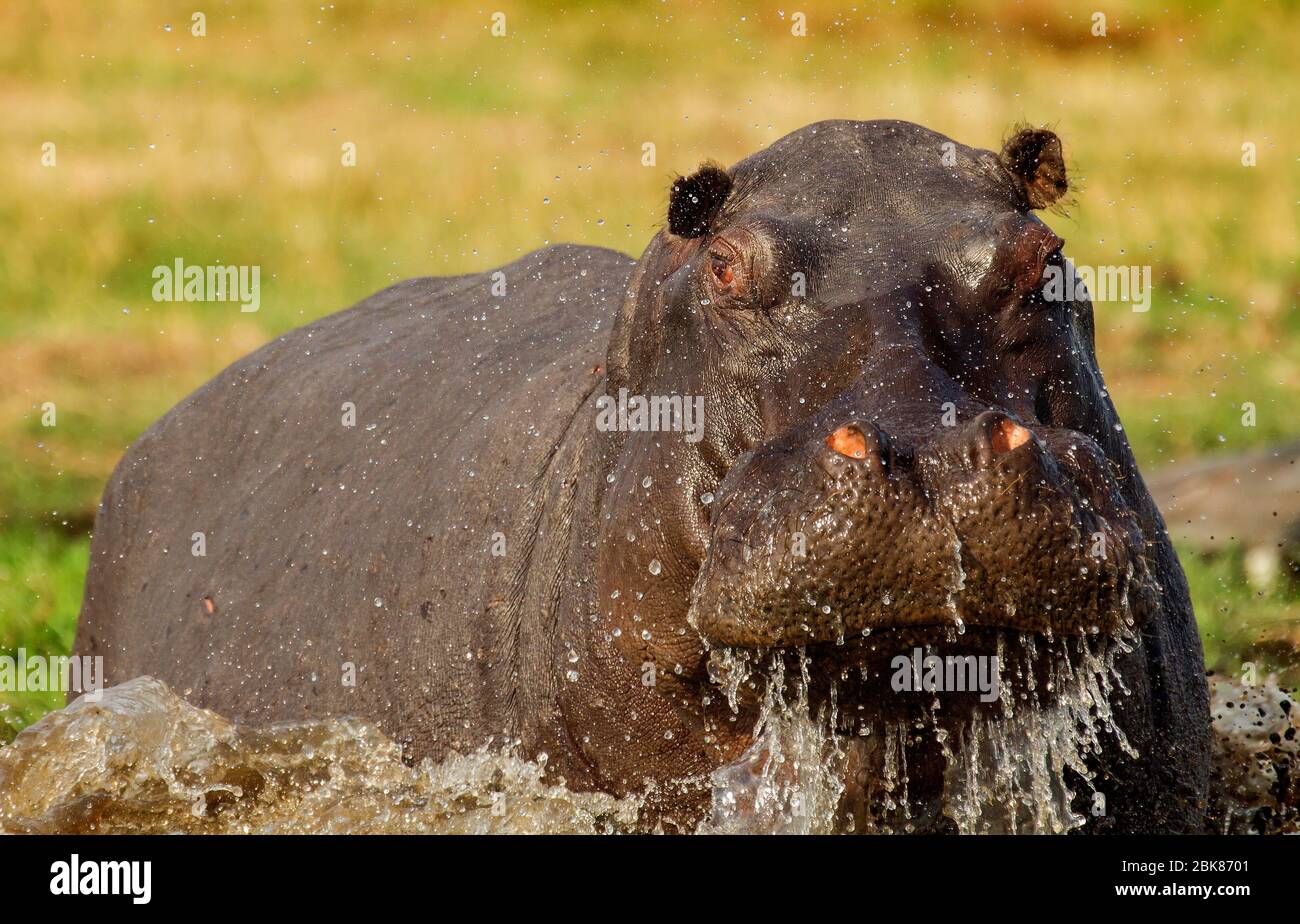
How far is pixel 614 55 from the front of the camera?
22.2m

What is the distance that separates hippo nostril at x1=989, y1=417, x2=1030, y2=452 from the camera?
145 inches

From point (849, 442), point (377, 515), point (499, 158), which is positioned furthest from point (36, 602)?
point (499, 158)

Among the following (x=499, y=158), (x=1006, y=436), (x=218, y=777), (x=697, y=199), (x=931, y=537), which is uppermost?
(x=499, y=158)

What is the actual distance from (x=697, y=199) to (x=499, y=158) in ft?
44.5

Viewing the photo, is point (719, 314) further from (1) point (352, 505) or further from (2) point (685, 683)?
(1) point (352, 505)

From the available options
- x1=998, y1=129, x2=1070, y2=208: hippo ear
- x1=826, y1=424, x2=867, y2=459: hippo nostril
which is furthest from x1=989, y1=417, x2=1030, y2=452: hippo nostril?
x1=998, y1=129, x2=1070, y2=208: hippo ear

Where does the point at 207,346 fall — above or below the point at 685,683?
above

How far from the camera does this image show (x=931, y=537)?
3.71m

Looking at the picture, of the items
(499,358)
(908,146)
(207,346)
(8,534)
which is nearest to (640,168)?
(207,346)

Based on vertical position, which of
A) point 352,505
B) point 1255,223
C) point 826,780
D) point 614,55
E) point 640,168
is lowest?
point 826,780

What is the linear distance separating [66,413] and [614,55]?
35.3 feet

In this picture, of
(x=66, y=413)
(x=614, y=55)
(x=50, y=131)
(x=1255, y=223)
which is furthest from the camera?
(x=614, y=55)

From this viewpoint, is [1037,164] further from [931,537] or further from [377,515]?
[377,515]

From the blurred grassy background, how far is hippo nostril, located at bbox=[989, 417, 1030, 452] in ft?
16.1
